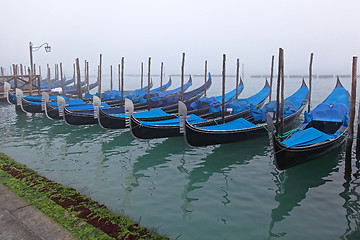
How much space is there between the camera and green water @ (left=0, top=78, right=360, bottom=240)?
15.0 feet

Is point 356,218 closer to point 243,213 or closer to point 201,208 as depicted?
point 243,213

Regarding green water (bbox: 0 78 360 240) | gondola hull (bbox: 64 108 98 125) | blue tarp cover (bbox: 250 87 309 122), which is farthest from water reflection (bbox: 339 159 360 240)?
gondola hull (bbox: 64 108 98 125)

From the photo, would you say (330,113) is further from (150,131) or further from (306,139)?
(150,131)

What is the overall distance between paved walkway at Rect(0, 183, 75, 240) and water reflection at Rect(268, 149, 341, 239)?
3.12m

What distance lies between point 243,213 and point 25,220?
3477mm

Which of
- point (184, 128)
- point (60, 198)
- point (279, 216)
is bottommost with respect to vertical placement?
point (279, 216)

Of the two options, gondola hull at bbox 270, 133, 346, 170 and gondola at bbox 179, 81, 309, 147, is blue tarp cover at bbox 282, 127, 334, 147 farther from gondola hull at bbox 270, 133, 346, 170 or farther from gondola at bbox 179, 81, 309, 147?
gondola at bbox 179, 81, 309, 147

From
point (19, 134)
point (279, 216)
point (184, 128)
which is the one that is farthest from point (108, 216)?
point (19, 134)

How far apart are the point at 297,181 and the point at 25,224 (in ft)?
17.7

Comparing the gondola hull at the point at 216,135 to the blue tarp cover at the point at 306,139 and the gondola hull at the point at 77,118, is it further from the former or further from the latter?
the gondola hull at the point at 77,118

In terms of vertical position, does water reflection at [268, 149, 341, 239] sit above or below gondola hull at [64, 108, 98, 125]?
below

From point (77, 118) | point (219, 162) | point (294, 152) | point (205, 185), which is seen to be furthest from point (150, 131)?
point (294, 152)

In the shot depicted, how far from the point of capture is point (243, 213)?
493 centimetres

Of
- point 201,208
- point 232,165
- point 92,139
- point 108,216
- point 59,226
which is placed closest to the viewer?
point 59,226
